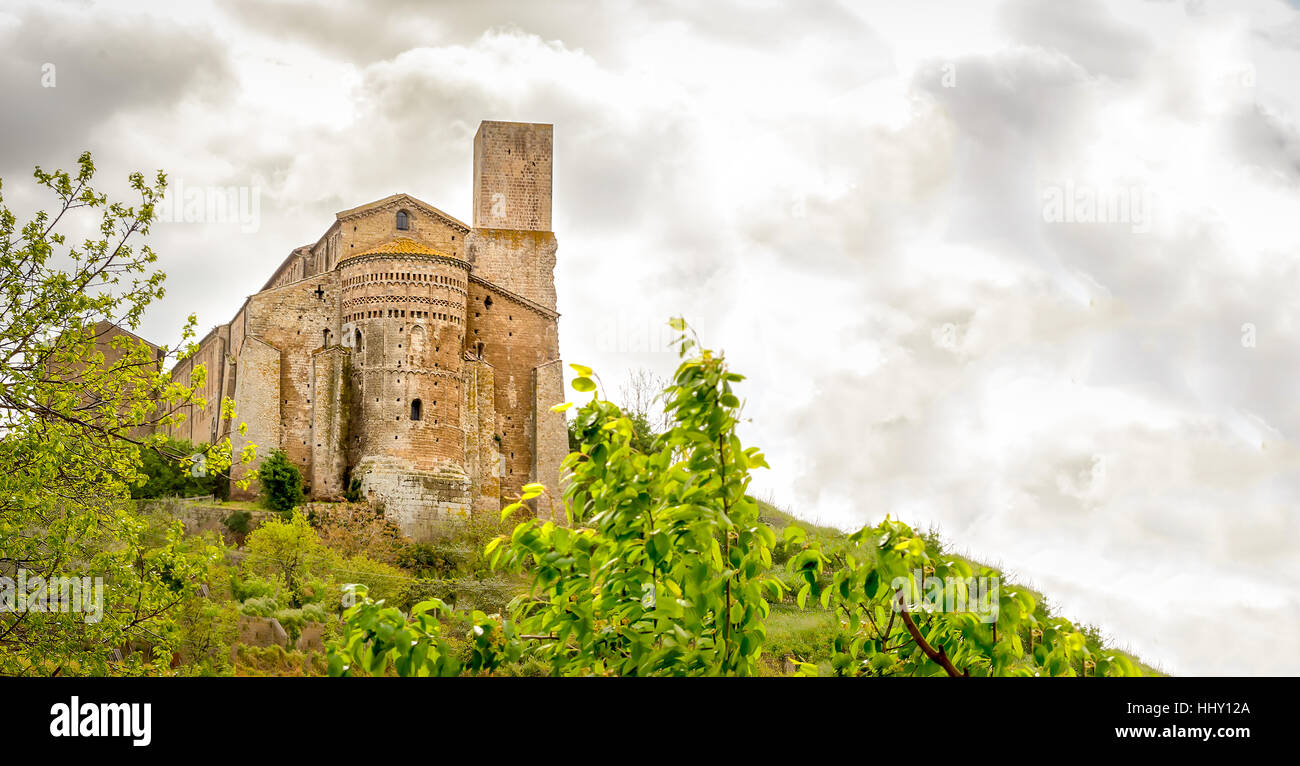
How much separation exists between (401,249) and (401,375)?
Result: 5384 mm

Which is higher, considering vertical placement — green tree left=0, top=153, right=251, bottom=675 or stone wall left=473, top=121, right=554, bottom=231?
stone wall left=473, top=121, right=554, bottom=231

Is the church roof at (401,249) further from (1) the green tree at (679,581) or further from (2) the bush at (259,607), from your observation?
(1) the green tree at (679,581)

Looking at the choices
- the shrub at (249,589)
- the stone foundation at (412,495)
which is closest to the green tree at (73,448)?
the shrub at (249,589)

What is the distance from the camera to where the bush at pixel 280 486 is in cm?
4366

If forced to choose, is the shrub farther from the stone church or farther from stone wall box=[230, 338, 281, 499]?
stone wall box=[230, 338, 281, 499]

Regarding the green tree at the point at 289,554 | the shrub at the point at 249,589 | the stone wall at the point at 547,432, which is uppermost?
the stone wall at the point at 547,432

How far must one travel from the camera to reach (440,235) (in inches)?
2014

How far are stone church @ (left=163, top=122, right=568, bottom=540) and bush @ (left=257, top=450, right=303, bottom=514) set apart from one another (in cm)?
71

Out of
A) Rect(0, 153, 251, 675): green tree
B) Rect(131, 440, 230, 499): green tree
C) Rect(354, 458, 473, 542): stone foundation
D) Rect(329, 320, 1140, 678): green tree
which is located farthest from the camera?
Rect(131, 440, 230, 499): green tree

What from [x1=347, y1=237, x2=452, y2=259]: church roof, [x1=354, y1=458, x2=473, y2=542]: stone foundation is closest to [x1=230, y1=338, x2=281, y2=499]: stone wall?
[x1=354, y1=458, x2=473, y2=542]: stone foundation

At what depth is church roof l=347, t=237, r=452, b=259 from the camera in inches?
1865

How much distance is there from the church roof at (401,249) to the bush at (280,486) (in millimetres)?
9434
